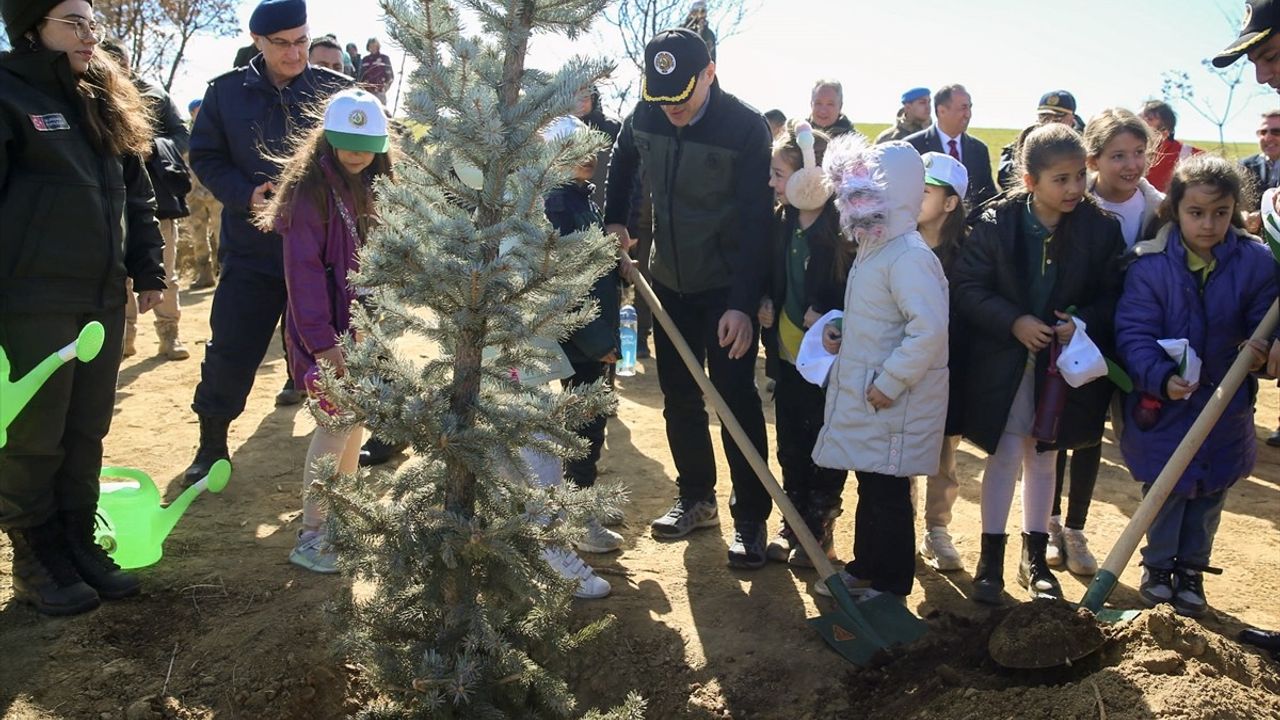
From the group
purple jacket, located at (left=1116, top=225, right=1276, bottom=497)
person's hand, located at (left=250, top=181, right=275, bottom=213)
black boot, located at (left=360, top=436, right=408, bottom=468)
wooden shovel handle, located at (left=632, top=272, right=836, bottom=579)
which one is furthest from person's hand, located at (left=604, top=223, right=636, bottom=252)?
purple jacket, located at (left=1116, top=225, right=1276, bottom=497)

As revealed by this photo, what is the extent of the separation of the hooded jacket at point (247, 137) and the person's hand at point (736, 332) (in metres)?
2.31

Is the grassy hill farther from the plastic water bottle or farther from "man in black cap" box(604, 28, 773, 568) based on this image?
"man in black cap" box(604, 28, 773, 568)

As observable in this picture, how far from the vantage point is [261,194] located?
504 cm

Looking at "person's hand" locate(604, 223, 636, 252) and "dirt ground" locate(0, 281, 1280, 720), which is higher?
"person's hand" locate(604, 223, 636, 252)

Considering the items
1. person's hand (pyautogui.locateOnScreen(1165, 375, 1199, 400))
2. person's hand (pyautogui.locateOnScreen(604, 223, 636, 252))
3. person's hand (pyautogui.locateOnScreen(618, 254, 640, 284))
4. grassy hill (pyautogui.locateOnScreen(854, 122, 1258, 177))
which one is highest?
grassy hill (pyautogui.locateOnScreen(854, 122, 1258, 177))

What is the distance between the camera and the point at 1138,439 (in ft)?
13.7

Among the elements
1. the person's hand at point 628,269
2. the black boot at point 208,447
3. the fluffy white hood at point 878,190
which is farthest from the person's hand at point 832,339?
the black boot at point 208,447

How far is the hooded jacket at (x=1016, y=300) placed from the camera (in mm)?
4141

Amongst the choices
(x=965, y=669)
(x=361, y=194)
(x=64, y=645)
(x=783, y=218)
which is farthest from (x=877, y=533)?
(x=64, y=645)

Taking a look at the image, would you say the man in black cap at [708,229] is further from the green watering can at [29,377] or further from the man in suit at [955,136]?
the man in suit at [955,136]

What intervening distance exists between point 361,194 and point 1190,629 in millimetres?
3433

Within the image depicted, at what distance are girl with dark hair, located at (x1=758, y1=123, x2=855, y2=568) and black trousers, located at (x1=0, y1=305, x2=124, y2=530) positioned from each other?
9.11 feet

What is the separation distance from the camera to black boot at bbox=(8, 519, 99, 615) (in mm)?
3871

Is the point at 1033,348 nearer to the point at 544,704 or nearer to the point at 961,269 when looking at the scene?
the point at 961,269
